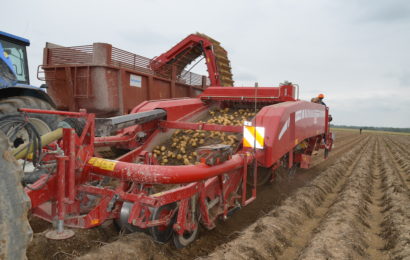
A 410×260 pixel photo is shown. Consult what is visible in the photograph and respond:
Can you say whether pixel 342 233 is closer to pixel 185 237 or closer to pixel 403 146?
pixel 185 237

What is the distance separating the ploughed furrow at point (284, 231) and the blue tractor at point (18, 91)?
233 cm

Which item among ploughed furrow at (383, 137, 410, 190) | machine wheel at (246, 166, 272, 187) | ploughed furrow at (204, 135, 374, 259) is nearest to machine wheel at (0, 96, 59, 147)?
ploughed furrow at (204, 135, 374, 259)

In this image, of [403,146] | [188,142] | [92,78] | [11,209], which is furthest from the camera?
[403,146]

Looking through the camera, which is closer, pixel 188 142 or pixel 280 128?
pixel 280 128

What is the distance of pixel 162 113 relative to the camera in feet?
15.4

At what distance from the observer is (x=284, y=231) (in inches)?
141

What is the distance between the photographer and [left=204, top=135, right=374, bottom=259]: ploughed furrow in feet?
9.42

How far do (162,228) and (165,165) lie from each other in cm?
108

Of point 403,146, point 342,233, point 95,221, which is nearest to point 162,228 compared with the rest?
point 95,221

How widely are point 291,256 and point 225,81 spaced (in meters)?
6.99

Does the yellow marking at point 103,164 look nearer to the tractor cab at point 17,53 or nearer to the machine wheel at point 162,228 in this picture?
the machine wheel at point 162,228

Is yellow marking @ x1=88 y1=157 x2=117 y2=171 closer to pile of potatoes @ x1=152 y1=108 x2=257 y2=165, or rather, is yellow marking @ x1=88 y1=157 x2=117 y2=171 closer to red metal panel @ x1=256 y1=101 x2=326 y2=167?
pile of potatoes @ x1=152 y1=108 x2=257 y2=165

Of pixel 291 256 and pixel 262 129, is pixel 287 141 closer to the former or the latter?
pixel 262 129

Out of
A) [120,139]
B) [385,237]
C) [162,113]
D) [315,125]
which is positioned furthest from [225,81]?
[385,237]
